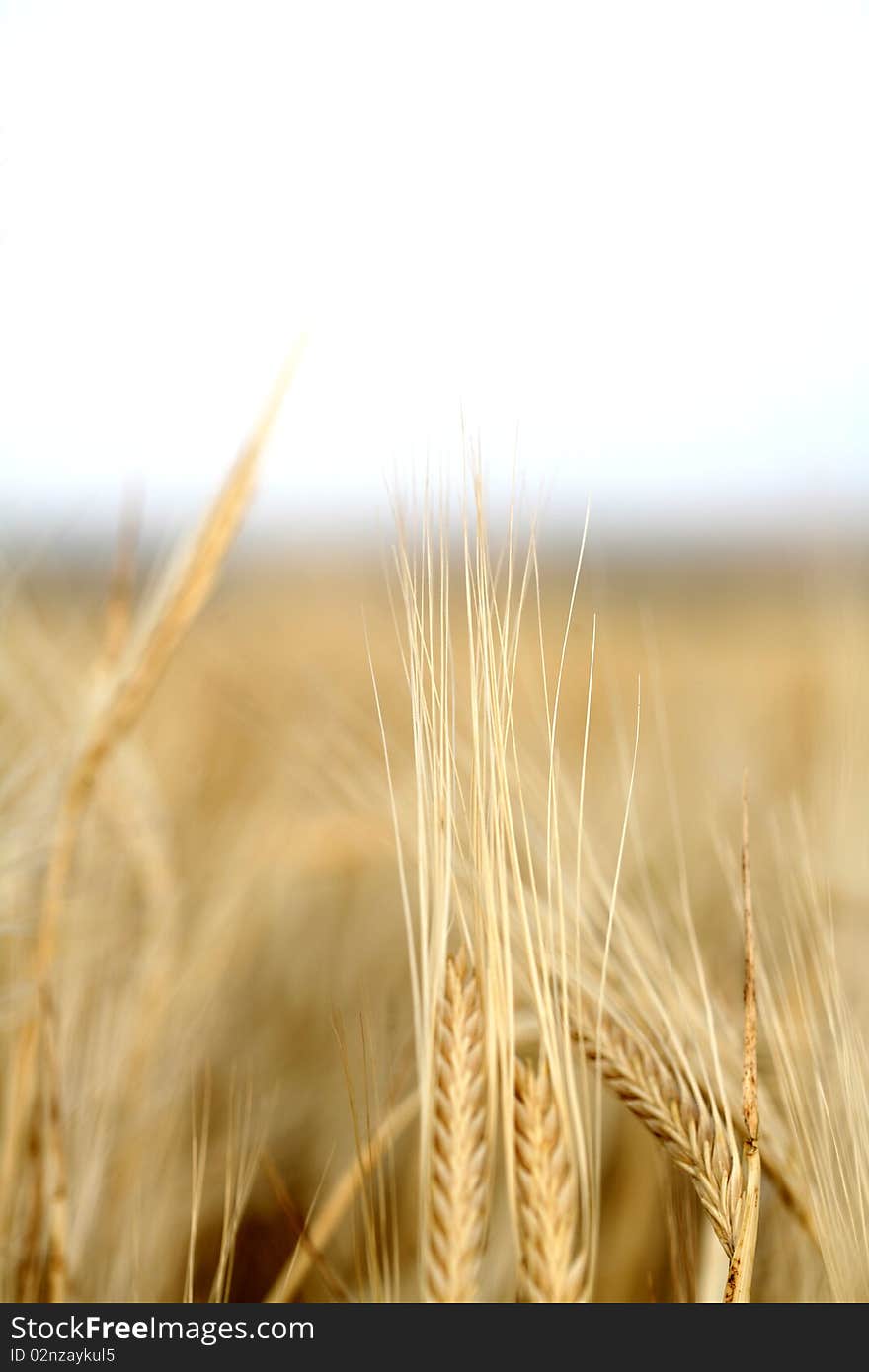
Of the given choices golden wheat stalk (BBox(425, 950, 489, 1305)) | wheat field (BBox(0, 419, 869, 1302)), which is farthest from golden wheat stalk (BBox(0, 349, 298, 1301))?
golden wheat stalk (BBox(425, 950, 489, 1305))

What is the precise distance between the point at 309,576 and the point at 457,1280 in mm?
1175

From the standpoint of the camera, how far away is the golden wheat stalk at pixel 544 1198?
0.88 ft

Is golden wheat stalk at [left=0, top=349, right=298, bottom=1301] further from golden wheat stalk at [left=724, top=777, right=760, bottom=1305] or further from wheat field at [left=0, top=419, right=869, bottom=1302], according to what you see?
golden wheat stalk at [left=724, top=777, right=760, bottom=1305]

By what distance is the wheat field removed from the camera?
293 millimetres

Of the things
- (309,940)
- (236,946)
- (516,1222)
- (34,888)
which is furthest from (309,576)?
(516,1222)

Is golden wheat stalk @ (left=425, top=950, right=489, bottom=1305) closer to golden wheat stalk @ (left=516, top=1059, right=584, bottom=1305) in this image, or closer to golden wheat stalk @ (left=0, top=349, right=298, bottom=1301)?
golden wheat stalk @ (left=516, top=1059, right=584, bottom=1305)

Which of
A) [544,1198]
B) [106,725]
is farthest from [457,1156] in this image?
[106,725]

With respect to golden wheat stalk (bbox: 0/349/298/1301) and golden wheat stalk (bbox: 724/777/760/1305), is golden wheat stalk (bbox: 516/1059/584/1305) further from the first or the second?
golden wheat stalk (bbox: 0/349/298/1301)

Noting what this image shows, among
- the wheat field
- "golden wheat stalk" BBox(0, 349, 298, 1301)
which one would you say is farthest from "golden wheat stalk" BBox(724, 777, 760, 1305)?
"golden wheat stalk" BBox(0, 349, 298, 1301)

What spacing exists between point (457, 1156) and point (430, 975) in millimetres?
55

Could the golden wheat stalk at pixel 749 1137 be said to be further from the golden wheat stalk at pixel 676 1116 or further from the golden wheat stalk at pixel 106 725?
the golden wheat stalk at pixel 106 725

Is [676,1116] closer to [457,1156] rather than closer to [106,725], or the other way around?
[457,1156]

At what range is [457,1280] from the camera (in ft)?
0.87

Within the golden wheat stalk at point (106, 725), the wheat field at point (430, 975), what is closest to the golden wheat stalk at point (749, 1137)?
the wheat field at point (430, 975)
